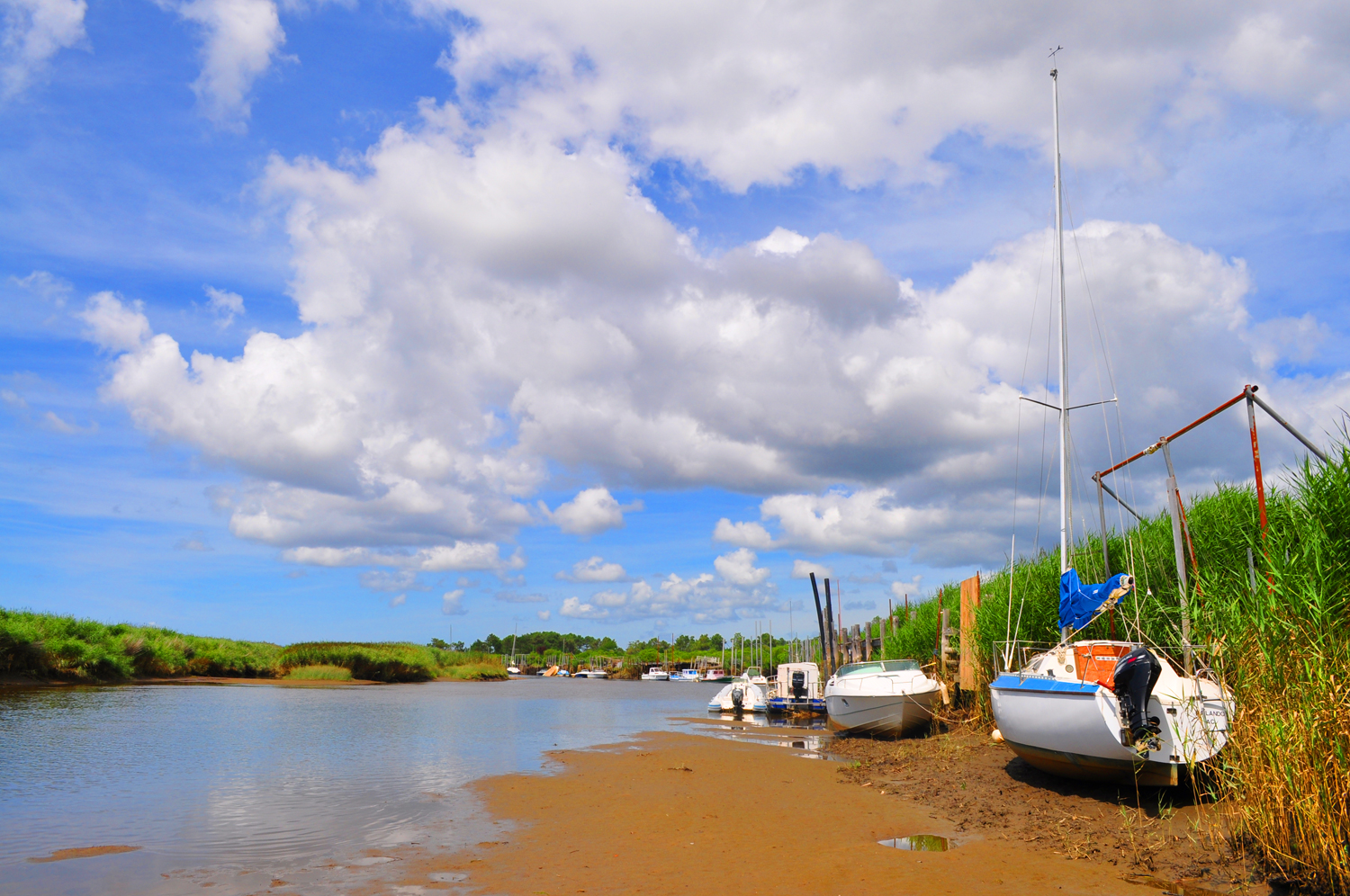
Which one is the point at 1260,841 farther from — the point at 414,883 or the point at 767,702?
the point at 767,702

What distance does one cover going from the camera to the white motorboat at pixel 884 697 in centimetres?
2136

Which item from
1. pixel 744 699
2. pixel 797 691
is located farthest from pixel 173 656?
pixel 797 691

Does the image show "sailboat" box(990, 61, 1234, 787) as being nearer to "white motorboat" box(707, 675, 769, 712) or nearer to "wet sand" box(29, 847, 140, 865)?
"wet sand" box(29, 847, 140, 865)

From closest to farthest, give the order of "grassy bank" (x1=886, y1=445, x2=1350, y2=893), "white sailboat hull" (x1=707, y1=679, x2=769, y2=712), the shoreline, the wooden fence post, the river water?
1. "grassy bank" (x1=886, y1=445, x2=1350, y2=893)
2. the river water
3. the wooden fence post
4. the shoreline
5. "white sailboat hull" (x1=707, y1=679, x2=769, y2=712)

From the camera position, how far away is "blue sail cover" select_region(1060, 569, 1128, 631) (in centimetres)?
1374

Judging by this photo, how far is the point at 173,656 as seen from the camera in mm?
54000

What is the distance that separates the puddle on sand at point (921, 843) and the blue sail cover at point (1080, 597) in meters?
5.56

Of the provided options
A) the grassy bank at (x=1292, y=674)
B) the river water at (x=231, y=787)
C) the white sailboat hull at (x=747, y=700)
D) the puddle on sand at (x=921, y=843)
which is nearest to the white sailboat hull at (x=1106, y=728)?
the grassy bank at (x=1292, y=674)

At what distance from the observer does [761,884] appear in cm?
849

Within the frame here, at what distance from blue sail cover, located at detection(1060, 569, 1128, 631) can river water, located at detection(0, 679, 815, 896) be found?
1052cm

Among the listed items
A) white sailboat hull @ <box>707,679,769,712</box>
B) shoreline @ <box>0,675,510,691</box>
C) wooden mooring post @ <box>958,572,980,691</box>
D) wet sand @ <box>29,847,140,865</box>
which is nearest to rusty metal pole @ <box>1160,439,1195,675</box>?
wooden mooring post @ <box>958,572,980,691</box>

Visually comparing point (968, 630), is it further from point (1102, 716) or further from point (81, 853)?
point (81, 853)

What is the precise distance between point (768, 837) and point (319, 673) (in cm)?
6504

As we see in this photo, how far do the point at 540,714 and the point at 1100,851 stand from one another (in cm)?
3412
